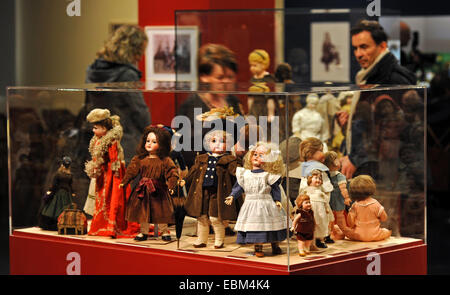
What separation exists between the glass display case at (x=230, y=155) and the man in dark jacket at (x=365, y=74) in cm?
1

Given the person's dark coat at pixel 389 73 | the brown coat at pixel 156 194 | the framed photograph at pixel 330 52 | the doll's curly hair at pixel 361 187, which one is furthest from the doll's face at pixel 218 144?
the framed photograph at pixel 330 52

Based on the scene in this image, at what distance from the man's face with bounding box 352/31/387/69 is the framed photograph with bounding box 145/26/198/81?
1449 mm

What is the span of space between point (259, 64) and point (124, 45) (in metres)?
1.22

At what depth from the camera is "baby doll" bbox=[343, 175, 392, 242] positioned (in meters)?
5.61

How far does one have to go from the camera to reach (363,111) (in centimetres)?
590

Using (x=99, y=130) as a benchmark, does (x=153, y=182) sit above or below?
below

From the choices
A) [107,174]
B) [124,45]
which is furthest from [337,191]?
[124,45]

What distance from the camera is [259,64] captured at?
8016 millimetres

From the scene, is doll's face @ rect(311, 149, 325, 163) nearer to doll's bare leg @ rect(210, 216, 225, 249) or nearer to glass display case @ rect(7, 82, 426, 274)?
glass display case @ rect(7, 82, 426, 274)

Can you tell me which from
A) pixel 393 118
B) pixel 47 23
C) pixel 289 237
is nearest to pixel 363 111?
pixel 393 118

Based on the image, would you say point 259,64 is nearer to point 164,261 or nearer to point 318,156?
point 318,156

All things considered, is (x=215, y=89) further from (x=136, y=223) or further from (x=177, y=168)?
(x=136, y=223)

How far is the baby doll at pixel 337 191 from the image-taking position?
549cm

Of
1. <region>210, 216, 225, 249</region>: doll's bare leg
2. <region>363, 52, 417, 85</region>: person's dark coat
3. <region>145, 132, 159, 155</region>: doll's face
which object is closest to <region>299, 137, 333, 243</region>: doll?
<region>210, 216, 225, 249</region>: doll's bare leg
